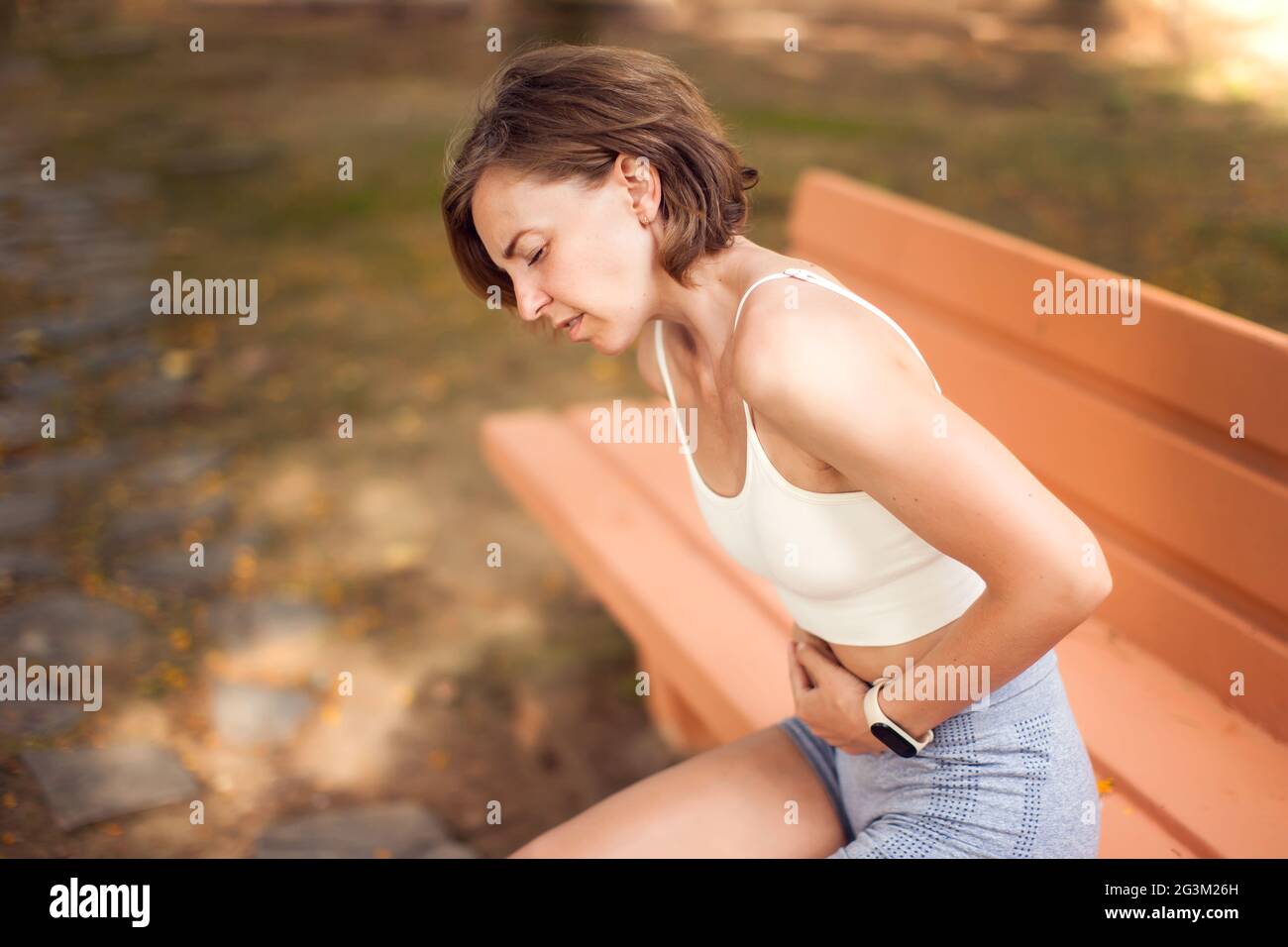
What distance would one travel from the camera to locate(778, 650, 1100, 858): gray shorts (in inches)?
71.2

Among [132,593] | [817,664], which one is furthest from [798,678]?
[132,593]

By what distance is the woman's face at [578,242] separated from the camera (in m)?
1.79

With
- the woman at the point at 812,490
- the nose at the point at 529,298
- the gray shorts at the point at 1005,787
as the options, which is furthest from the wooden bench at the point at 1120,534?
the nose at the point at 529,298

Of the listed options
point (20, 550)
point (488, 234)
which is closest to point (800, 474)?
point (488, 234)

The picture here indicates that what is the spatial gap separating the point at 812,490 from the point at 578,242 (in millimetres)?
486

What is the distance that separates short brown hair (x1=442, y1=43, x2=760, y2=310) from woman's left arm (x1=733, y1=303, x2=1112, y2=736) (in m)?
0.27

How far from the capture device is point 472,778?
129 inches

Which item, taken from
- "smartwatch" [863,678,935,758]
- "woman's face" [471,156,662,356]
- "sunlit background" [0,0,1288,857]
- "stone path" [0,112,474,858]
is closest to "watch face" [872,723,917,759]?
"smartwatch" [863,678,935,758]

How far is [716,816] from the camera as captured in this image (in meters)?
2.03

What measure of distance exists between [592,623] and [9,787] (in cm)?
173

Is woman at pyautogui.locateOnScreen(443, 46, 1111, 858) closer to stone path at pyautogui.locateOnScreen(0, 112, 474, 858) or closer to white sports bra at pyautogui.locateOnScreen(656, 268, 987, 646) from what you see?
white sports bra at pyautogui.locateOnScreen(656, 268, 987, 646)

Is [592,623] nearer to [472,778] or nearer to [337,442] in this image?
[472,778]

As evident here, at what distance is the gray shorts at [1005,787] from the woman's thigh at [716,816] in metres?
0.19

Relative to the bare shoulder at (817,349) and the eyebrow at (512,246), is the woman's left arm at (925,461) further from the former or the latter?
the eyebrow at (512,246)
